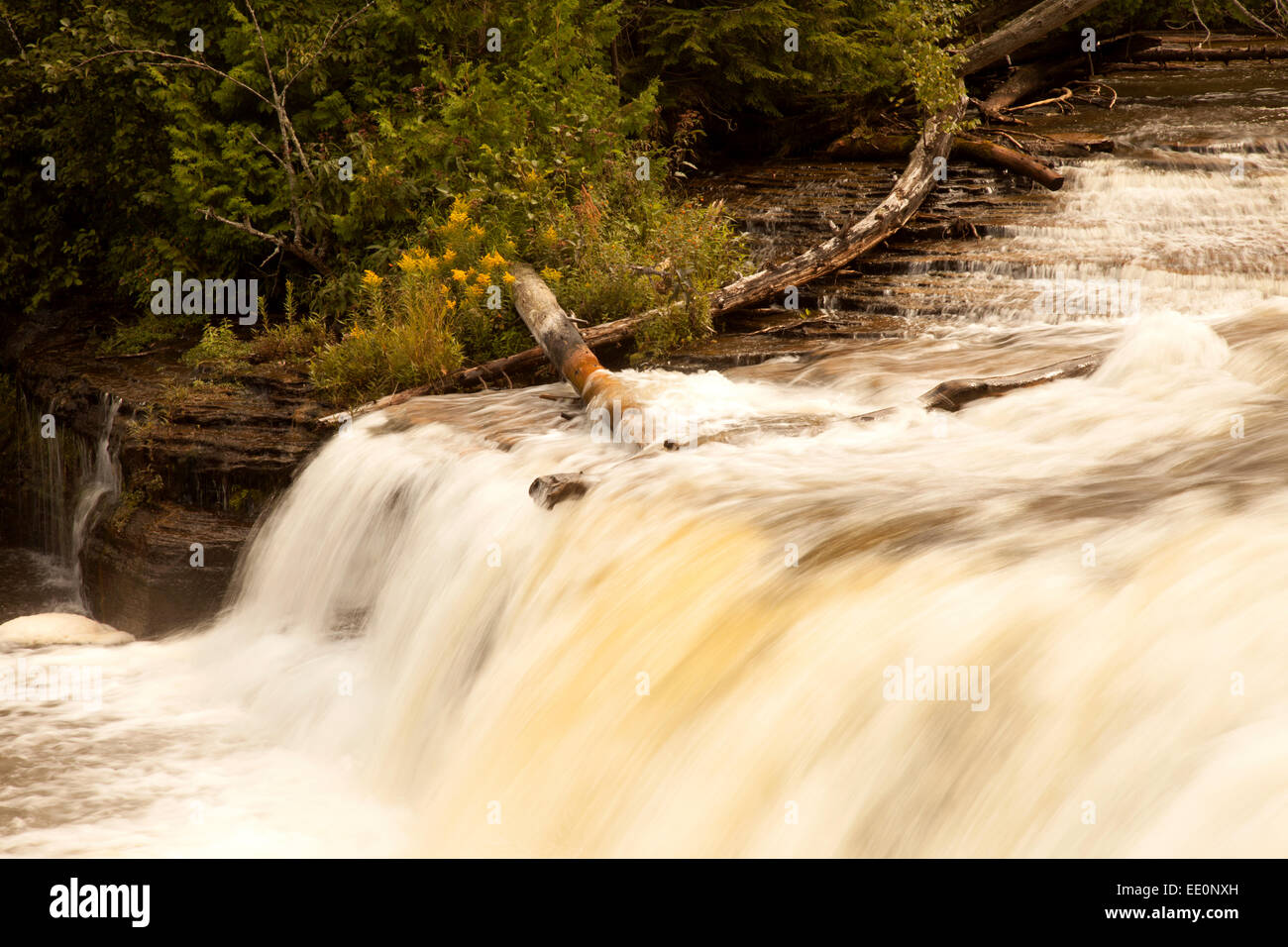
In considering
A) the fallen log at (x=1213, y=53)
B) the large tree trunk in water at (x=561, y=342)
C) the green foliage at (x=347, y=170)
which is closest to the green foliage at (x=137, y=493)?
the green foliage at (x=347, y=170)

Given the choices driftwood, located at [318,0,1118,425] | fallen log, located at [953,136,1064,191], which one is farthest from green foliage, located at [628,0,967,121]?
fallen log, located at [953,136,1064,191]

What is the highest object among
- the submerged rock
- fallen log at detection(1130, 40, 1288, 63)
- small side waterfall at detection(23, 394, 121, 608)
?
fallen log at detection(1130, 40, 1288, 63)

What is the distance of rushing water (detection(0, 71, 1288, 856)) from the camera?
12.7ft

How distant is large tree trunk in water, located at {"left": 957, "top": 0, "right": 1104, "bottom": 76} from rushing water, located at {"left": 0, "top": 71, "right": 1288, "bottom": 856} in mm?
6556

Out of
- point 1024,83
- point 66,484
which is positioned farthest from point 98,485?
point 1024,83

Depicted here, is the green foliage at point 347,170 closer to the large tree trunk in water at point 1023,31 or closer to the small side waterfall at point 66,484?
the small side waterfall at point 66,484

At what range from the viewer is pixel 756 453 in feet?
22.6

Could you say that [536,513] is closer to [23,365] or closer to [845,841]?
[845,841]

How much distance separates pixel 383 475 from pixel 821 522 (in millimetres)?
3424

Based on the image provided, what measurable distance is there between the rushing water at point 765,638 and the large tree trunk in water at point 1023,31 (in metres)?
6.56

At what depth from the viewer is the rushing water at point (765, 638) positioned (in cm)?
388

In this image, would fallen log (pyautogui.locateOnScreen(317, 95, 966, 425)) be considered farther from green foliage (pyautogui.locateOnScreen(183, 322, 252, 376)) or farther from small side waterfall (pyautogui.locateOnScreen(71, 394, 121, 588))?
small side waterfall (pyautogui.locateOnScreen(71, 394, 121, 588))

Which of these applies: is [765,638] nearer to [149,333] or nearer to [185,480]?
[185,480]

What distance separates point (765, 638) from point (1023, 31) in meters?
12.4
